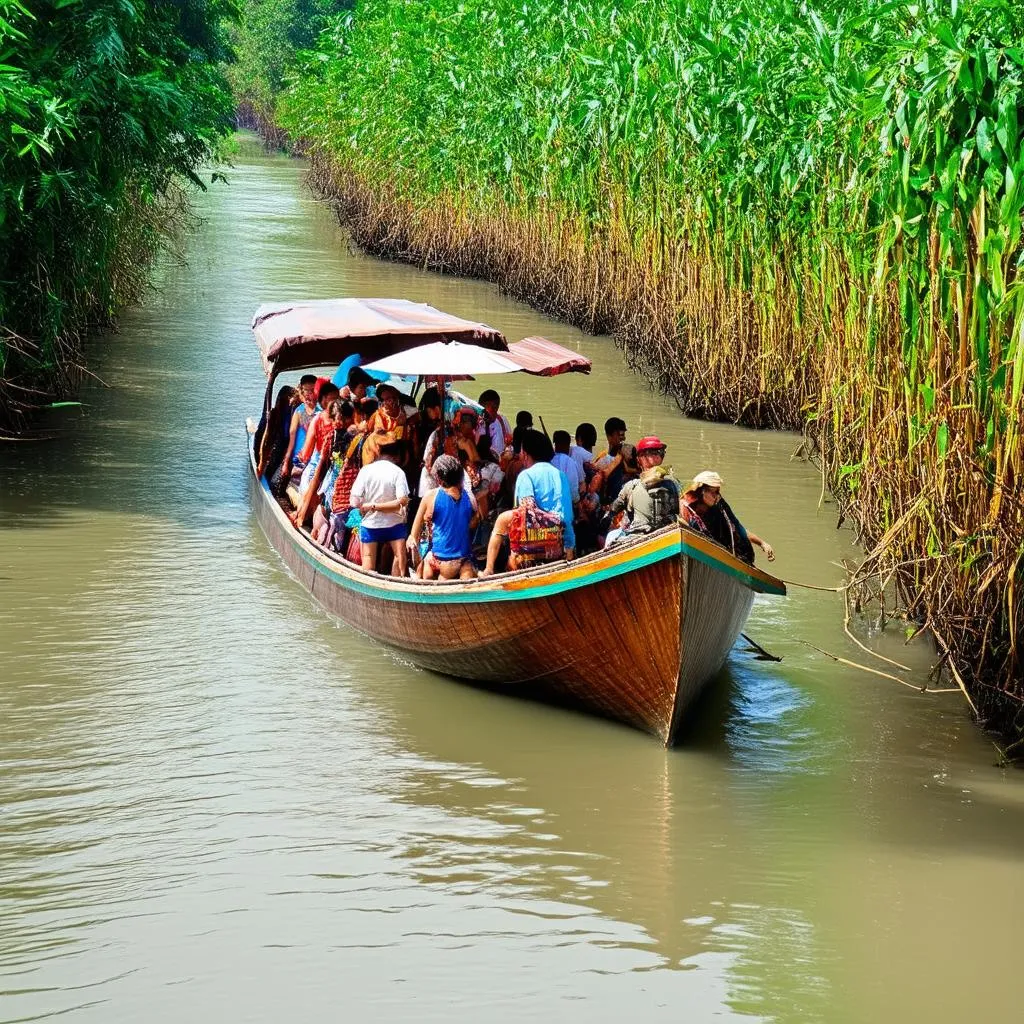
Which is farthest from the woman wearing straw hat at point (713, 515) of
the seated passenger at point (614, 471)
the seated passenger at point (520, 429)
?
the seated passenger at point (520, 429)

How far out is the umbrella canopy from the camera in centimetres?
1021

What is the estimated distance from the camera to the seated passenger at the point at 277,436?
13.1 meters

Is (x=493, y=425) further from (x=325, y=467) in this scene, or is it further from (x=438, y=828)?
(x=438, y=828)

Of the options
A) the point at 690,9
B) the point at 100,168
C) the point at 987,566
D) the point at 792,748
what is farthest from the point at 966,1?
the point at 100,168

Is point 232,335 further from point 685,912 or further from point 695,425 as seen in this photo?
point 685,912

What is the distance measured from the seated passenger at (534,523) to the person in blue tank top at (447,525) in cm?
32

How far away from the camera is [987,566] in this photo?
7867mm

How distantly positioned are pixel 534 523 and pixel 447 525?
2.26 feet

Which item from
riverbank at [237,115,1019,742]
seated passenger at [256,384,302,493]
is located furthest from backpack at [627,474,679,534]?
seated passenger at [256,384,302,493]

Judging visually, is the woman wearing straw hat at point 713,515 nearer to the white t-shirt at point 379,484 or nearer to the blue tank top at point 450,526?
the blue tank top at point 450,526

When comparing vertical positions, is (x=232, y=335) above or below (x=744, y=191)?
below

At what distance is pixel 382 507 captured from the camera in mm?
10125

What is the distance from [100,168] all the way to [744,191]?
20.3ft

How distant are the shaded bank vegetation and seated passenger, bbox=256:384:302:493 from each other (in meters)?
2.30
